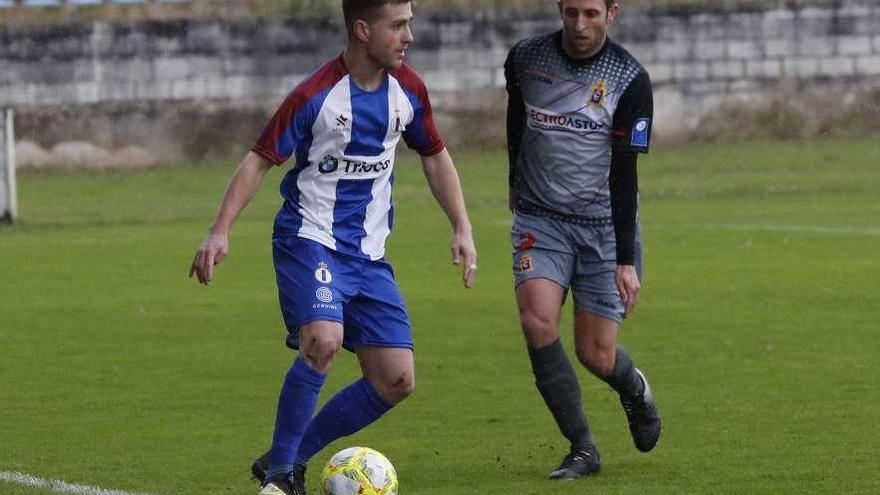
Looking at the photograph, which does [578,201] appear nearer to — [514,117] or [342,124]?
[514,117]

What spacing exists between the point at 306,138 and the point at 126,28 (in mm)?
20842

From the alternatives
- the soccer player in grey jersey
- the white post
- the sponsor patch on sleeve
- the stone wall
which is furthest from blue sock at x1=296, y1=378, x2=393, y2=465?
the stone wall

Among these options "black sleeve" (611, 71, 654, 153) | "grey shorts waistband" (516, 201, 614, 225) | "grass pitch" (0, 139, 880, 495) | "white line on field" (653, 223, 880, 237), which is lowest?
"white line on field" (653, 223, 880, 237)

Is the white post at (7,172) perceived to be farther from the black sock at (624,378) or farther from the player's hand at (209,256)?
the player's hand at (209,256)

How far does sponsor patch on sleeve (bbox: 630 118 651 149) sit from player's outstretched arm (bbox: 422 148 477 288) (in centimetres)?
74

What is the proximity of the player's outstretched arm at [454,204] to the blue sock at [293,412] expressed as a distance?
2.36ft

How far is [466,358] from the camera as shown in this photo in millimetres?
11898

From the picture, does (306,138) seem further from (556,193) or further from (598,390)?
(598,390)

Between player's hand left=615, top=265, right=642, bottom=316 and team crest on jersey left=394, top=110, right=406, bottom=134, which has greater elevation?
team crest on jersey left=394, top=110, right=406, bottom=134

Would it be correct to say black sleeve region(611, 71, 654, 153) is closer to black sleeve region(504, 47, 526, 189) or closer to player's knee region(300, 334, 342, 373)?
black sleeve region(504, 47, 526, 189)

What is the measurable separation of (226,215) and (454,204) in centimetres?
96

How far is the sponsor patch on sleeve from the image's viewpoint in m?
8.19

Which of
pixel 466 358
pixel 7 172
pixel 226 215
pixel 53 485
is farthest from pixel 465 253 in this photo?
pixel 7 172

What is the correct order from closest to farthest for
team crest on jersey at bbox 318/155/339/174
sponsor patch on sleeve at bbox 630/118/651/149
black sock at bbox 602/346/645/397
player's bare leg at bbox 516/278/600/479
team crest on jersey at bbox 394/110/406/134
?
team crest on jersey at bbox 318/155/339/174
team crest on jersey at bbox 394/110/406/134
sponsor patch on sleeve at bbox 630/118/651/149
player's bare leg at bbox 516/278/600/479
black sock at bbox 602/346/645/397
